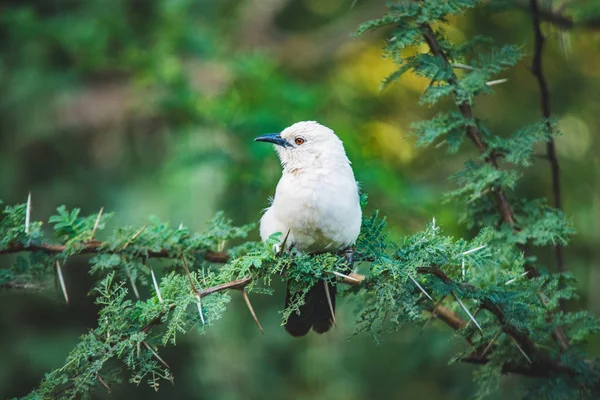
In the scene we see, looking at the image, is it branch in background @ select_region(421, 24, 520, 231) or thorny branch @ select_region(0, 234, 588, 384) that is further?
branch in background @ select_region(421, 24, 520, 231)

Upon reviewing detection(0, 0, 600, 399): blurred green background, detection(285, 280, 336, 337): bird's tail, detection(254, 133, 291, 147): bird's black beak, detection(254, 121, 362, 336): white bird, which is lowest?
detection(0, 0, 600, 399): blurred green background

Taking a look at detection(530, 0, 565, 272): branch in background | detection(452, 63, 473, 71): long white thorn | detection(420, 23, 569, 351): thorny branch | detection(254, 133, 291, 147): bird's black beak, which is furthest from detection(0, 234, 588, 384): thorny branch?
detection(452, 63, 473, 71): long white thorn

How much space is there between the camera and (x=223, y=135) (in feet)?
25.1

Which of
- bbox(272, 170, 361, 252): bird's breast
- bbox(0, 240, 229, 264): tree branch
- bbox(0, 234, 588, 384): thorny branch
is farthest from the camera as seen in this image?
bbox(272, 170, 361, 252): bird's breast

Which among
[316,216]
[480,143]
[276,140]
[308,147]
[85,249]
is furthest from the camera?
[276,140]

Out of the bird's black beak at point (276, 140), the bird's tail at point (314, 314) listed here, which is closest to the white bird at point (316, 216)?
the bird's tail at point (314, 314)

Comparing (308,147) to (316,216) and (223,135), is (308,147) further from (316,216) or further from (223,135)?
(223,135)

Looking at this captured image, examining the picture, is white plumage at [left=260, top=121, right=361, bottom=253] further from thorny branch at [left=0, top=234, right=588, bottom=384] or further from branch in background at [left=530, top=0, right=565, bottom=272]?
branch in background at [left=530, top=0, right=565, bottom=272]

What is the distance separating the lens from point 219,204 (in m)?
7.48

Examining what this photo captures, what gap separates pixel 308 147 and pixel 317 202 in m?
0.59

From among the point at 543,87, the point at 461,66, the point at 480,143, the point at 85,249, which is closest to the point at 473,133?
the point at 480,143

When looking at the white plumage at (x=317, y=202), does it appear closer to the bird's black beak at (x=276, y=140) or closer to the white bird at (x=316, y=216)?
the white bird at (x=316, y=216)

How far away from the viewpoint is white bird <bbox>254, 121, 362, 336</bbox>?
3.81 m

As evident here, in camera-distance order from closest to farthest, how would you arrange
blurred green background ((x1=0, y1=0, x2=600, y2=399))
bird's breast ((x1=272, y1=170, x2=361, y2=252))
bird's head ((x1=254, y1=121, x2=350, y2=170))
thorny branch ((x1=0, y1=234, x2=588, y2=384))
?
thorny branch ((x1=0, y1=234, x2=588, y2=384)) < bird's breast ((x1=272, y1=170, x2=361, y2=252)) < bird's head ((x1=254, y1=121, x2=350, y2=170)) < blurred green background ((x1=0, y1=0, x2=600, y2=399))
